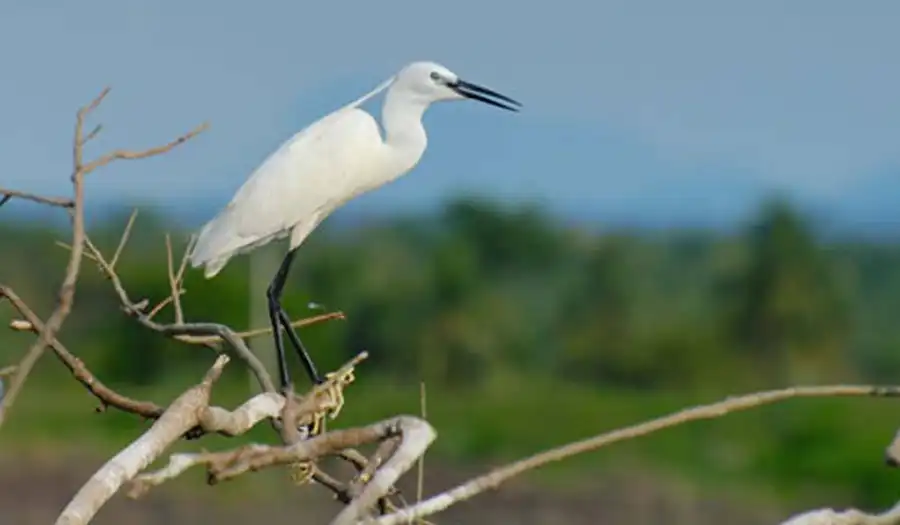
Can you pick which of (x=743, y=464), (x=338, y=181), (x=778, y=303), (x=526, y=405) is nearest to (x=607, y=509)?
(x=743, y=464)

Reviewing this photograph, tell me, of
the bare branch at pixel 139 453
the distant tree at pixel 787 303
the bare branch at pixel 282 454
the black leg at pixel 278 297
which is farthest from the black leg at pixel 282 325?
the distant tree at pixel 787 303

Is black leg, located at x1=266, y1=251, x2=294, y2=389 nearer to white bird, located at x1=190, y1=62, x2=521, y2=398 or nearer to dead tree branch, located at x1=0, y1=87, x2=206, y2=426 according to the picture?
white bird, located at x1=190, y1=62, x2=521, y2=398

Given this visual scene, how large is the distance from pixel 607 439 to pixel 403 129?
7.84ft

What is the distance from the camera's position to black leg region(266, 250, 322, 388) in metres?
4.36

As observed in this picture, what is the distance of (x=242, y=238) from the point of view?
4633 millimetres

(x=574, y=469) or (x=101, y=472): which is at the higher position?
(x=101, y=472)

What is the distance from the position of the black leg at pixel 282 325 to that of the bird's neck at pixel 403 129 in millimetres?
355

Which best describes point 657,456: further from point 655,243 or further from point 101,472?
point 101,472

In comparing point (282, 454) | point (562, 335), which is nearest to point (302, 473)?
point (282, 454)

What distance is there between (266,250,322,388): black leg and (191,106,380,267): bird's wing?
83 mm

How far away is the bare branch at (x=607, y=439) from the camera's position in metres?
2.17

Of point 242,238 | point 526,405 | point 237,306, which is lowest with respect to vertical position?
point 526,405

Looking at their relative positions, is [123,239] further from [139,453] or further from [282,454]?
[282,454]

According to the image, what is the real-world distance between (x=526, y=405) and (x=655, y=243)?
11.6 meters
